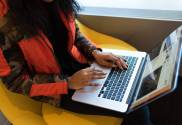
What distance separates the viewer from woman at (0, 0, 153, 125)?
0.96 m

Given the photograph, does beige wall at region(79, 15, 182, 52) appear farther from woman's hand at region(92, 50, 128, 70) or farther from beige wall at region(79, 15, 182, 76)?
woman's hand at region(92, 50, 128, 70)

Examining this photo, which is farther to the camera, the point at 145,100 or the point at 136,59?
the point at 136,59

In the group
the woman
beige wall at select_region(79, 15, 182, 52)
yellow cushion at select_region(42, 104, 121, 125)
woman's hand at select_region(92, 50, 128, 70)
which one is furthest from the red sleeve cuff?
beige wall at select_region(79, 15, 182, 52)

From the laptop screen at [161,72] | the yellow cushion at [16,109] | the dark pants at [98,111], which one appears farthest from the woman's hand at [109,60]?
the yellow cushion at [16,109]

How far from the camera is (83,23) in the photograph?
1668mm

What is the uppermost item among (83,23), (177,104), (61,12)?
(61,12)

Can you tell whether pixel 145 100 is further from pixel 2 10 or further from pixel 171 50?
pixel 2 10

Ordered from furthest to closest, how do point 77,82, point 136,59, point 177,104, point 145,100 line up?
point 177,104 < point 136,59 < point 77,82 < point 145,100

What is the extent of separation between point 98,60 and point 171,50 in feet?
1.03

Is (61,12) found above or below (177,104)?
above

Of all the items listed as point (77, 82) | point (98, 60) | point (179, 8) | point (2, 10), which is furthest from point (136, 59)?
point (2, 10)

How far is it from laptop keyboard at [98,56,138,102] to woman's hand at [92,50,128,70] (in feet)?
0.07

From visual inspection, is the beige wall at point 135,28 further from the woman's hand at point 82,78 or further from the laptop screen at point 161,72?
the woman's hand at point 82,78

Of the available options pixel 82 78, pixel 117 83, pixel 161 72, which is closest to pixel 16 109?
pixel 82 78
